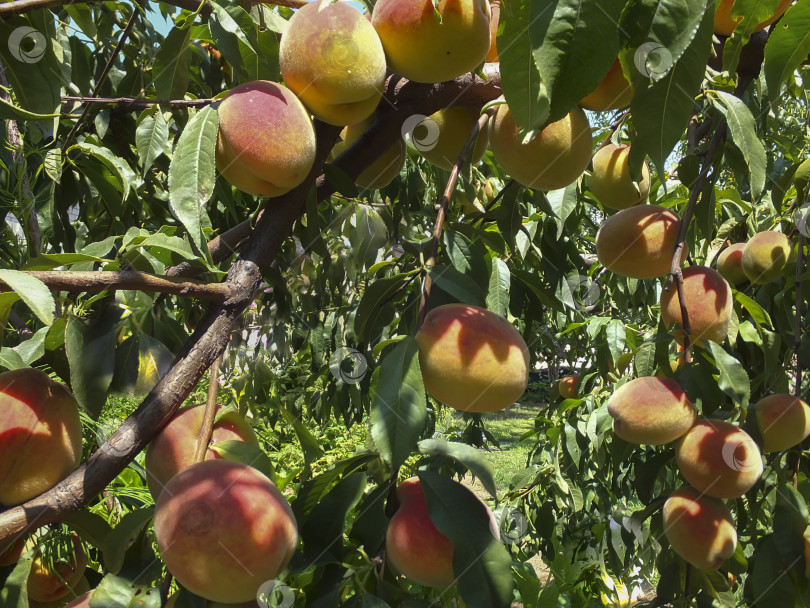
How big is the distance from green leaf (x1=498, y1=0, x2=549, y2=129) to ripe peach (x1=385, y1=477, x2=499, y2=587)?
405 millimetres

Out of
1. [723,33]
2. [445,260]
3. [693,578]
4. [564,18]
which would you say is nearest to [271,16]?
[445,260]

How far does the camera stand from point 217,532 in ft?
1.93

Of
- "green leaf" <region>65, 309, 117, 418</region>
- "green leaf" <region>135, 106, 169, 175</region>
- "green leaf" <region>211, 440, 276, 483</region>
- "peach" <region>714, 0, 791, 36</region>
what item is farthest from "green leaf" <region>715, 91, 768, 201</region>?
"green leaf" <region>135, 106, 169, 175</region>

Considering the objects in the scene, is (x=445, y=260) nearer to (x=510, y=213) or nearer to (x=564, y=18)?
(x=510, y=213)

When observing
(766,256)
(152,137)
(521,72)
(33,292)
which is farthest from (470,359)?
(766,256)

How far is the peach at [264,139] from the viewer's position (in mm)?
688

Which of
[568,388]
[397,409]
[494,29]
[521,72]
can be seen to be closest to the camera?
[521,72]

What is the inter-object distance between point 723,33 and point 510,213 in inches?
15.5

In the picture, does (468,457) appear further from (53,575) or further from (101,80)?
(101,80)

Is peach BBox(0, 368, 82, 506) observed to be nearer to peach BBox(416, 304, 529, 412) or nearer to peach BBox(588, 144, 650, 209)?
peach BBox(416, 304, 529, 412)

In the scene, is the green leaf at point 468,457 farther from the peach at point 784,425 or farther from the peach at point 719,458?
the peach at point 784,425

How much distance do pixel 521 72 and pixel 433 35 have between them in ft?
0.73

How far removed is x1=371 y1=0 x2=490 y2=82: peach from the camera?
2.22 feet

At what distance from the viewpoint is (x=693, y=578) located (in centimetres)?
116
